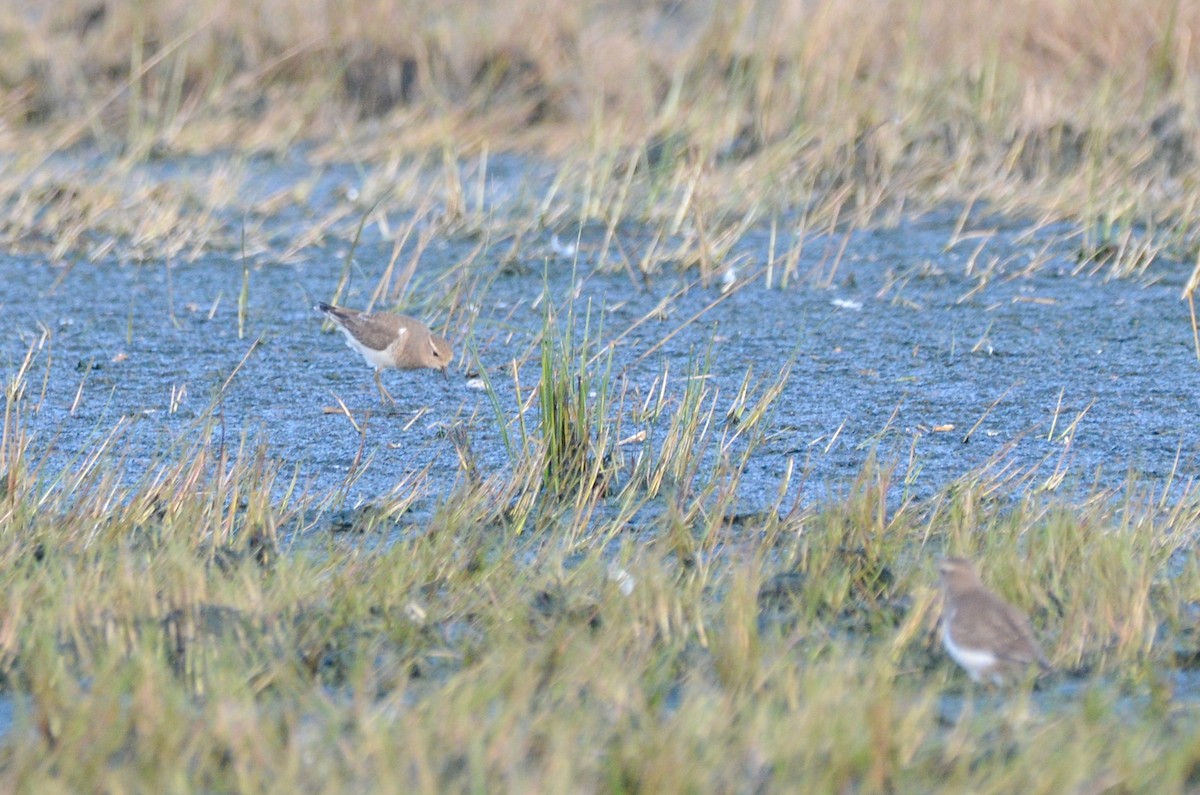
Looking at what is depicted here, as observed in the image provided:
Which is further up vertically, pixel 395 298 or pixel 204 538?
pixel 204 538

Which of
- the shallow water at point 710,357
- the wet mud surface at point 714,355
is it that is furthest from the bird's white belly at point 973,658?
the wet mud surface at point 714,355

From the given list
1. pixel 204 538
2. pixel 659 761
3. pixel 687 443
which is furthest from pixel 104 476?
pixel 659 761

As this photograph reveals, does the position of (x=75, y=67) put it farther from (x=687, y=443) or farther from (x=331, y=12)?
(x=687, y=443)

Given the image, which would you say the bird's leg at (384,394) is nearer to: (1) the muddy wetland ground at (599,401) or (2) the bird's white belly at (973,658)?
(1) the muddy wetland ground at (599,401)

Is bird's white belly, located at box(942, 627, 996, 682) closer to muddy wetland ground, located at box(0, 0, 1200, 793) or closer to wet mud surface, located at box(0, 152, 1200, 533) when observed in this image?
muddy wetland ground, located at box(0, 0, 1200, 793)

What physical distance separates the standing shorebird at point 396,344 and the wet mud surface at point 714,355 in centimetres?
10

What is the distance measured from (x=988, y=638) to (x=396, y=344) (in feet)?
8.79

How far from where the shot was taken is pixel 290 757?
258cm

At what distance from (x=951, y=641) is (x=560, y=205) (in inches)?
182

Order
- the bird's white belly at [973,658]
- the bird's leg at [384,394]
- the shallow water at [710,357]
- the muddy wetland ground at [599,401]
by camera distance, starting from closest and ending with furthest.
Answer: the muddy wetland ground at [599,401], the bird's white belly at [973,658], the shallow water at [710,357], the bird's leg at [384,394]

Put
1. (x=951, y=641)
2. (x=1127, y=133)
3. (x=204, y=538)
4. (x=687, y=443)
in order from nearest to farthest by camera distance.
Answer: (x=951, y=641) < (x=204, y=538) < (x=687, y=443) < (x=1127, y=133)

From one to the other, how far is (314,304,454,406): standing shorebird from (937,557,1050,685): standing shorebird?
8.06 feet

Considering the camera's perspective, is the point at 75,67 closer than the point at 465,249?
No

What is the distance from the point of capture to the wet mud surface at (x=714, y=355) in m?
4.59
